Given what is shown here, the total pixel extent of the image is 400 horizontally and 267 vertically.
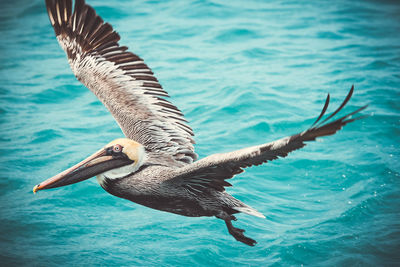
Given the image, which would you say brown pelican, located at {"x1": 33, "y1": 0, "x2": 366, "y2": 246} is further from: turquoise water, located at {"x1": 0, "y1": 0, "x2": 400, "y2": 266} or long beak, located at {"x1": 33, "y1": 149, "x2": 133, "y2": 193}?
turquoise water, located at {"x1": 0, "y1": 0, "x2": 400, "y2": 266}

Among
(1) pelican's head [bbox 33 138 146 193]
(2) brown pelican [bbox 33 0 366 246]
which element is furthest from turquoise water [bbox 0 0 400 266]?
(1) pelican's head [bbox 33 138 146 193]

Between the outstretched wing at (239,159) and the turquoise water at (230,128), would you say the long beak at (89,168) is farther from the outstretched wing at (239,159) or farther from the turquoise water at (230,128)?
the turquoise water at (230,128)

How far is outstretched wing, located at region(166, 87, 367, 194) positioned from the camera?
365cm

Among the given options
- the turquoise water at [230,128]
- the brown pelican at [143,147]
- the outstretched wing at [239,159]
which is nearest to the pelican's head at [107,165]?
the brown pelican at [143,147]

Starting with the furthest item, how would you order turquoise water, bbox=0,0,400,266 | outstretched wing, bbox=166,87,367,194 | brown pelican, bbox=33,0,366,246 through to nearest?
turquoise water, bbox=0,0,400,266 → brown pelican, bbox=33,0,366,246 → outstretched wing, bbox=166,87,367,194

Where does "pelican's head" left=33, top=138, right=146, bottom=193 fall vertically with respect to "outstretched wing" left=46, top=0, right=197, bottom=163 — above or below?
below

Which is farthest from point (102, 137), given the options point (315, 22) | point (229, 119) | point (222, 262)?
A: point (315, 22)

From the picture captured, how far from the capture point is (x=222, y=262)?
605 cm

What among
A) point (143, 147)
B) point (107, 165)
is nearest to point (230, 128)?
point (143, 147)

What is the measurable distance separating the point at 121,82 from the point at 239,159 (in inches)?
98.5

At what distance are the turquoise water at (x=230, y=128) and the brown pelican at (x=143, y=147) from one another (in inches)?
57.9

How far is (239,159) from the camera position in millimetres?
3936

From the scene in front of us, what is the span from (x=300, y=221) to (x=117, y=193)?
2954 millimetres

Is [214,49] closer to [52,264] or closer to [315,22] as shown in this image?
[315,22]
